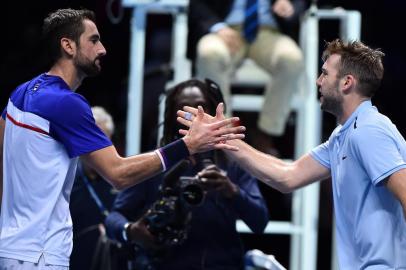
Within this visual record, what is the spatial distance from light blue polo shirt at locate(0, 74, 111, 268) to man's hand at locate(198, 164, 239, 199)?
624 mm

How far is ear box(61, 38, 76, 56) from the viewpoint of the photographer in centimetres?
427

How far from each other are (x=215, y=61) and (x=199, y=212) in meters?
1.20

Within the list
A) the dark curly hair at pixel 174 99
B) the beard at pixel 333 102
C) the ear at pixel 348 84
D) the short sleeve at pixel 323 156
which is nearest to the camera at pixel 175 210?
the dark curly hair at pixel 174 99

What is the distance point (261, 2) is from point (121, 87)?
2.33 meters

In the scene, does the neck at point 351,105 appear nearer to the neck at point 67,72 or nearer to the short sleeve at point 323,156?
the short sleeve at point 323,156

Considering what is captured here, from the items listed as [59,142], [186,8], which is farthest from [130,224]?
[186,8]

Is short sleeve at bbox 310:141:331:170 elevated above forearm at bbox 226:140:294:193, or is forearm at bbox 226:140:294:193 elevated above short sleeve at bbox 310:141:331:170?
short sleeve at bbox 310:141:331:170

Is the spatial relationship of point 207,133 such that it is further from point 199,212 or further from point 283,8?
point 283,8

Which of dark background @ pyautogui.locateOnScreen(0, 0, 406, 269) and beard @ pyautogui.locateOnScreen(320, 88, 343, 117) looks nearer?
beard @ pyautogui.locateOnScreen(320, 88, 343, 117)

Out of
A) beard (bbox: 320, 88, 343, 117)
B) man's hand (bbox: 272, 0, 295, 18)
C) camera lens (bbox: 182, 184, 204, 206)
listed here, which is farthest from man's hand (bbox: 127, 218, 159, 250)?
man's hand (bbox: 272, 0, 295, 18)

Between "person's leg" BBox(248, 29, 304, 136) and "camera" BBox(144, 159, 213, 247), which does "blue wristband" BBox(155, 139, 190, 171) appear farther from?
"person's leg" BBox(248, 29, 304, 136)

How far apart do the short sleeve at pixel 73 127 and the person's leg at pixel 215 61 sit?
5.58ft

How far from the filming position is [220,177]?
4.62 meters

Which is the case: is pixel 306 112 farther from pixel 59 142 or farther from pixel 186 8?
pixel 59 142
